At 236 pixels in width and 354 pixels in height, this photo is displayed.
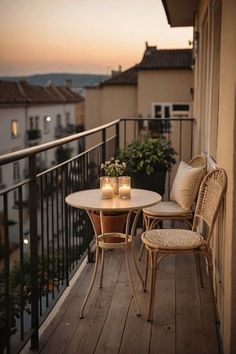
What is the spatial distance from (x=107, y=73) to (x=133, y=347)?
2493 centimetres

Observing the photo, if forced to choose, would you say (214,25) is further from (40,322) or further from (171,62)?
(171,62)

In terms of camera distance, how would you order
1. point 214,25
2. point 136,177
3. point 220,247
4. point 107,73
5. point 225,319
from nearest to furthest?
point 225,319
point 220,247
point 214,25
point 136,177
point 107,73

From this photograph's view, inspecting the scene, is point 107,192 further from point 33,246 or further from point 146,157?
point 146,157

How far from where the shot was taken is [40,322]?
2.86m

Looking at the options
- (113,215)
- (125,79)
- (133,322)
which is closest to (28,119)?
(125,79)

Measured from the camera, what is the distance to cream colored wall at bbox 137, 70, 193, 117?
19.0 metres

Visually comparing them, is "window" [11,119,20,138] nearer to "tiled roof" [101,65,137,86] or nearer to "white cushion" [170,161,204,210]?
"tiled roof" [101,65,137,86]

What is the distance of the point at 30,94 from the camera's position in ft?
85.4

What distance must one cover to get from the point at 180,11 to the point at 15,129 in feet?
60.7

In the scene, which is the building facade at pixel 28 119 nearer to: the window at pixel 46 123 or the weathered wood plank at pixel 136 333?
the window at pixel 46 123

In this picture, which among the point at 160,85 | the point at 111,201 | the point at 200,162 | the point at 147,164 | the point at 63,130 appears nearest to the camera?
the point at 111,201

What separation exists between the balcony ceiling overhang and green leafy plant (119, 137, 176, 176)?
1.79m

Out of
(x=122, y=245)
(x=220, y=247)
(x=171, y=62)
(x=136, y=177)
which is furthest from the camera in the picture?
(x=171, y=62)

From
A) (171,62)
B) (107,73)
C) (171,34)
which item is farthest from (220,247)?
(107,73)
